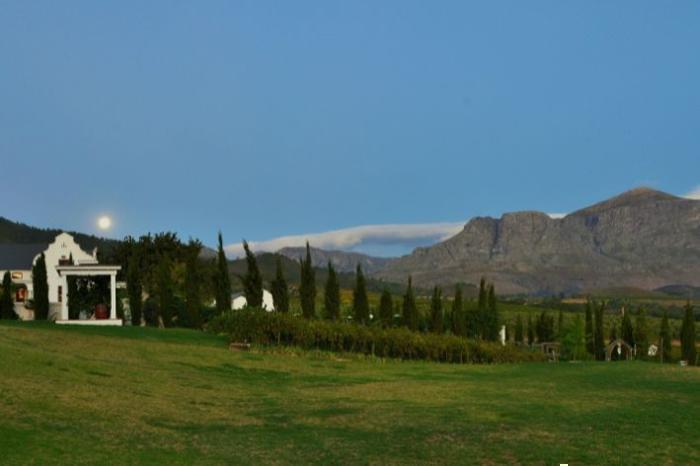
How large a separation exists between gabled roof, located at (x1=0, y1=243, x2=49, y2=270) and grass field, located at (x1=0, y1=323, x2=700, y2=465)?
4583 centimetres

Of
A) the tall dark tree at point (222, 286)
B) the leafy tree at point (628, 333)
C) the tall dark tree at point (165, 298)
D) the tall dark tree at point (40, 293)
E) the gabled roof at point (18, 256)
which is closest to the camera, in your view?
the tall dark tree at point (40, 293)

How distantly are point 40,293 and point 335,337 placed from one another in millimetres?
19387

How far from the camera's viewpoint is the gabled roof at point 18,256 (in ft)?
245

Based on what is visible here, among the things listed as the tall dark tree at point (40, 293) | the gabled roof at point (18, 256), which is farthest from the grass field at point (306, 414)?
the gabled roof at point (18, 256)

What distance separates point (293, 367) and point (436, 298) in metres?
32.6

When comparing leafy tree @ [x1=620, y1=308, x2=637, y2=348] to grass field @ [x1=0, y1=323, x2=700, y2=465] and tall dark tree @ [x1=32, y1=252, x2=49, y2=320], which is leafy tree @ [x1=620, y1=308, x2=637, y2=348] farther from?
tall dark tree @ [x1=32, y1=252, x2=49, y2=320]

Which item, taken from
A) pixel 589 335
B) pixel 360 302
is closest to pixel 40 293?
pixel 360 302

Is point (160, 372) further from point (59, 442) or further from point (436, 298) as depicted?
point (436, 298)

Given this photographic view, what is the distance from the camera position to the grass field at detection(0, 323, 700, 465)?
44.1ft

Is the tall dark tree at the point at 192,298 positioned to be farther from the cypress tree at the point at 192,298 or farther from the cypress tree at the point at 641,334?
the cypress tree at the point at 641,334

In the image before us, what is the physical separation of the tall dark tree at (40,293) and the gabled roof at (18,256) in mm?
24185

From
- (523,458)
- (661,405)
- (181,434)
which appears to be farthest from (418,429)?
(661,405)

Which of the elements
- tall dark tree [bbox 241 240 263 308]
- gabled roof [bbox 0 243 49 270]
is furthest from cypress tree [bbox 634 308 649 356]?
gabled roof [bbox 0 243 49 270]

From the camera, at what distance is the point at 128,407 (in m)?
17.6
